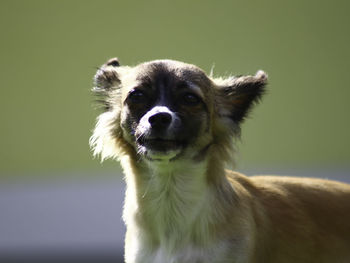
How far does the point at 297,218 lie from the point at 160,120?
1532 mm

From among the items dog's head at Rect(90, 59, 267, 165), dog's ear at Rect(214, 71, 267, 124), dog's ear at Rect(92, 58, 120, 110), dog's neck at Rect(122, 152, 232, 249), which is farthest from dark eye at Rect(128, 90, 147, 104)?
dog's ear at Rect(214, 71, 267, 124)

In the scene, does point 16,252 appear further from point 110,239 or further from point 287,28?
point 287,28

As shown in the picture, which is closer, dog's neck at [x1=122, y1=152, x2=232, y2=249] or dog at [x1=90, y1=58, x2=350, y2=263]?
dog at [x1=90, y1=58, x2=350, y2=263]

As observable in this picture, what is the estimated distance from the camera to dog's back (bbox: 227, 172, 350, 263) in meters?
5.77

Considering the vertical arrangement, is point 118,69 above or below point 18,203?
above

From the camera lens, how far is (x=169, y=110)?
5.45 metres

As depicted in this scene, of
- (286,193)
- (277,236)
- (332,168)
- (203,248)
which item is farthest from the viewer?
(332,168)

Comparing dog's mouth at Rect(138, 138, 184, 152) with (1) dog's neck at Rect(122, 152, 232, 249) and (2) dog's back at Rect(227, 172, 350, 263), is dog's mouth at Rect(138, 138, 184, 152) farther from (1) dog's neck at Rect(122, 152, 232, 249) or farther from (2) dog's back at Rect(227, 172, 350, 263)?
(2) dog's back at Rect(227, 172, 350, 263)

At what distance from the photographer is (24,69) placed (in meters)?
10.9

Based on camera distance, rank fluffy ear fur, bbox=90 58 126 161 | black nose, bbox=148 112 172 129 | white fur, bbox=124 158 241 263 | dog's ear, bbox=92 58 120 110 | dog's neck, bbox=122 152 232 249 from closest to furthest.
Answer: black nose, bbox=148 112 172 129, white fur, bbox=124 158 241 263, dog's neck, bbox=122 152 232 249, fluffy ear fur, bbox=90 58 126 161, dog's ear, bbox=92 58 120 110

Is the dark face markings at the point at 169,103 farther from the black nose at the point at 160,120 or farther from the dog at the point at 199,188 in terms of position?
the black nose at the point at 160,120

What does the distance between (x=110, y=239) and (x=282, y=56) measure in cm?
380

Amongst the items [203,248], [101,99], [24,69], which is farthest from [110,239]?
[203,248]

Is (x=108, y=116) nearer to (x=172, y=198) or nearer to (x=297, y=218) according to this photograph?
(x=172, y=198)
